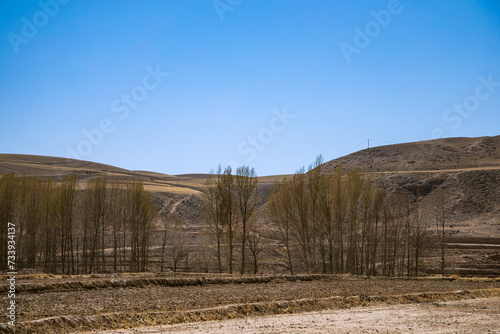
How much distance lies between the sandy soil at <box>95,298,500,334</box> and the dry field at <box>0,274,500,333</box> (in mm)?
997

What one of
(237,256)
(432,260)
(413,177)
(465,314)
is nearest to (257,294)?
(465,314)

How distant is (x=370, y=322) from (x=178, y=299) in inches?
306

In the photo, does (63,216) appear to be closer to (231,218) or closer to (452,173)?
(231,218)

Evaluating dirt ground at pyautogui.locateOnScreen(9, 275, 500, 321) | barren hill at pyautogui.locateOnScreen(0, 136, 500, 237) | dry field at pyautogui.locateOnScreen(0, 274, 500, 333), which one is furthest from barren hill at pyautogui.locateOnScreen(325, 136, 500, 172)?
dirt ground at pyautogui.locateOnScreen(9, 275, 500, 321)

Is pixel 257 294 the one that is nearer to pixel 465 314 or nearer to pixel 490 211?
pixel 465 314

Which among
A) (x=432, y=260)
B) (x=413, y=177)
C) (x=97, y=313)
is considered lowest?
(x=432, y=260)

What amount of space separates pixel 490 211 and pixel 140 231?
206 ft

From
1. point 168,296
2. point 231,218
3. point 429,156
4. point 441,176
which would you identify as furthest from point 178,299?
point 429,156

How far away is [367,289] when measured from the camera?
23922mm

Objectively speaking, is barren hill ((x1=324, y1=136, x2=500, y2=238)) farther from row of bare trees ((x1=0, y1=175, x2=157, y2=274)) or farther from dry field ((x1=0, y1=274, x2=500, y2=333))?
row of bare trees ((x1=0, y1=175, x2=157, y2=274))

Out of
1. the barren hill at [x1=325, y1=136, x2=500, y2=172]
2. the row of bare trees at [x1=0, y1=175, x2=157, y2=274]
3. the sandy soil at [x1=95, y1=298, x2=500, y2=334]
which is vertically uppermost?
the barren hill at [x1=325, y1=136, x2=500, y2=172]

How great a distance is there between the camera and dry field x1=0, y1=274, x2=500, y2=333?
13.1 metres

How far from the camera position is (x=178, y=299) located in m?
17.6

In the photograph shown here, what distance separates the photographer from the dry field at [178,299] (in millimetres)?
13062
